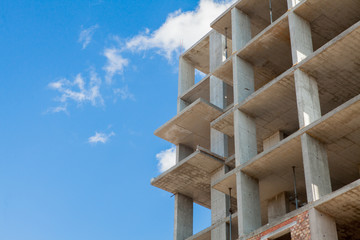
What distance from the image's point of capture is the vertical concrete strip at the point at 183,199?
37.9m

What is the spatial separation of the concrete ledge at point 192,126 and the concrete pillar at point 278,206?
6418 millimetres

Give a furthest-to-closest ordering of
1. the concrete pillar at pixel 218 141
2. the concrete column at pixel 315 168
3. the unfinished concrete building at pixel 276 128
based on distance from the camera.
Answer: the concrete pillar at pixel 218 141 → the unfinished concrete building at pixel 276 128 → the concrete column at pixel 315 168

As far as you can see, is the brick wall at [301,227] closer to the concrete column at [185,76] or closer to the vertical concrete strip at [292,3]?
the vertical concrete strip at [292,3]

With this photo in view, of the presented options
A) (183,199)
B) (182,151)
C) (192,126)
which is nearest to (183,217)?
(183,199)

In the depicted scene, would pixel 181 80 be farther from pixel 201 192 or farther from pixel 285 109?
pixel 285 109

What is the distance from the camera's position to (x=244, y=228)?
29.3 metres

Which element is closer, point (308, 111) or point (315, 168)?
point (315, 168)

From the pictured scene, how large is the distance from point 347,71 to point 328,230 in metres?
8.55

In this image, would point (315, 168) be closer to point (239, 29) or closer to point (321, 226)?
point (321, 226)

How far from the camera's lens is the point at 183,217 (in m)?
38.6

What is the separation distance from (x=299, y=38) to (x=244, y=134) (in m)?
5.48

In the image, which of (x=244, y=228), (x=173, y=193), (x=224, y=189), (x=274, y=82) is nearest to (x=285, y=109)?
(x=274, y=82)

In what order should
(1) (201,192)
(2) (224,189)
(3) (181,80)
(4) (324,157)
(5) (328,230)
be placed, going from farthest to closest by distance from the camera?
(3) (181,80)
(1) (201,192)
(2) (224,189)
(4) (324,157)
(5) (328,230)

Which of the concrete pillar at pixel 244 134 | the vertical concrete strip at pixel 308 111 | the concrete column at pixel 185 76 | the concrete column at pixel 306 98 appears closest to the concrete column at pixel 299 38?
the vertical concrete strip at pixel 308 111
